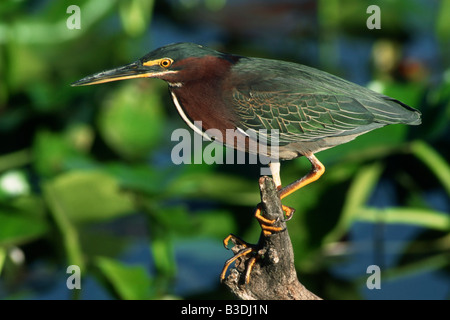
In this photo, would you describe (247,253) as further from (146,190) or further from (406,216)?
(406,216)

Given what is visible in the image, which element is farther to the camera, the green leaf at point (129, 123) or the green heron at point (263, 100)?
the green leaf at point (129, 123)

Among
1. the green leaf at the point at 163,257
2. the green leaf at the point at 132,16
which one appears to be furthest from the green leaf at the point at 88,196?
the green leaf at the point at 132,16

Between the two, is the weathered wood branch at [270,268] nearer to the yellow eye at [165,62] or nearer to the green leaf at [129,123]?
the yellow eye at [165,62]

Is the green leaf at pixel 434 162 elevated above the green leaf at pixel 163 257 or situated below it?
above

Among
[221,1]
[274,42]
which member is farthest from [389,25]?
[221,1]

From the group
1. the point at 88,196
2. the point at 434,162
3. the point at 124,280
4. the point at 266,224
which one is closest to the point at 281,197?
the point at 266,224
